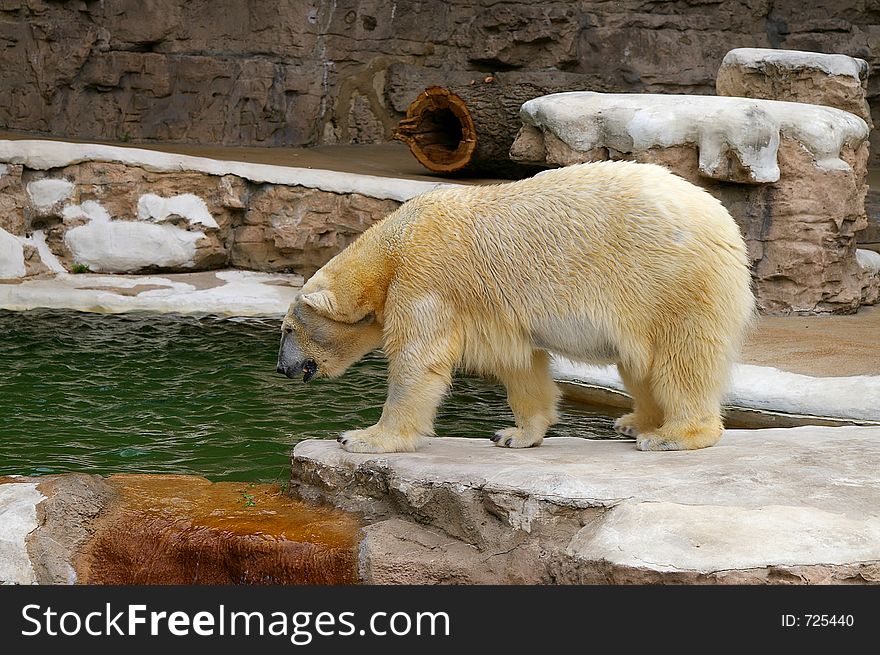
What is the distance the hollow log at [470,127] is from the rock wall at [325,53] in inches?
68.2

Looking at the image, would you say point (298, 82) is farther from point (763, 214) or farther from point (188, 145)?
point (763, 214)

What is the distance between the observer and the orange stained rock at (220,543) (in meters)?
3.86

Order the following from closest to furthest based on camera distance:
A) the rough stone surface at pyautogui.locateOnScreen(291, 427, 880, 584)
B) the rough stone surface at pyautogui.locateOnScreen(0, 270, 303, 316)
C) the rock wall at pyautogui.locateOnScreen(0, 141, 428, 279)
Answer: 1. the rough stone surface at pyautogui.locateOnScreen(291, 427, 880, 584)
2. the rough stone surface at pyautogui.locateOnScreen(0, 270, 303, 316)
3. the rock wall at pyautogui.locateOnScreen(0, 141, 428, 279)

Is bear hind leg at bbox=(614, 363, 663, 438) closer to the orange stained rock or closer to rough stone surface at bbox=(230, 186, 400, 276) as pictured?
the orange stained rock

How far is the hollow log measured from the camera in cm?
1044

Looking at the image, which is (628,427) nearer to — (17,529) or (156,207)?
(17,529)

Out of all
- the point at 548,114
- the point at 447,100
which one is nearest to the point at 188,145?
the point at 447,100

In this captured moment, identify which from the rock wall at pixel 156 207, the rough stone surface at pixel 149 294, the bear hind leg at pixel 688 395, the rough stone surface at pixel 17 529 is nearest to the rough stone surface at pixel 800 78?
the rock wall at pixel 156 207

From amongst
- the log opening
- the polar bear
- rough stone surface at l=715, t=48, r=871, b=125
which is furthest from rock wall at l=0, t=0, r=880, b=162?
the polar bear

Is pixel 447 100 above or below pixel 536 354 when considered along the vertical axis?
above

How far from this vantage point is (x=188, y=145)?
41.1ft

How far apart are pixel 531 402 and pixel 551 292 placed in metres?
0.63

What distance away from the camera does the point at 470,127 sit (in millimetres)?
10469

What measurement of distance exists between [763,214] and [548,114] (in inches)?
A: 70.7
